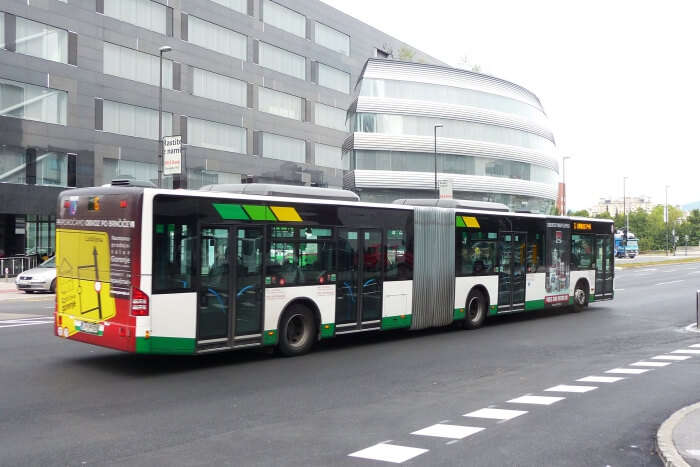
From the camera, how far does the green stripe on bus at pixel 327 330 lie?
1370 centimetres

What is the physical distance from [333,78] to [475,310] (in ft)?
162

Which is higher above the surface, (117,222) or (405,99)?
(405,99)

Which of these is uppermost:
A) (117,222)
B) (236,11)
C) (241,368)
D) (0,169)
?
(236,11)

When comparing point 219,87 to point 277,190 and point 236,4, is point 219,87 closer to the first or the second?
point 236,4

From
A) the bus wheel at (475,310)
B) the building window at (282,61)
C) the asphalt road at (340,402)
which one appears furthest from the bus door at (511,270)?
the building window at (282,61)

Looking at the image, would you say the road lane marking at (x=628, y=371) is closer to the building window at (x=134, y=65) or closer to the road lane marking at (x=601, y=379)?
the road lane marking at (x=601, y=379)

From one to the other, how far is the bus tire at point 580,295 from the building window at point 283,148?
38075 mm

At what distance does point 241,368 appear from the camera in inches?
473

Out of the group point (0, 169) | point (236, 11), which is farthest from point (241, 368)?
point (236, 11)

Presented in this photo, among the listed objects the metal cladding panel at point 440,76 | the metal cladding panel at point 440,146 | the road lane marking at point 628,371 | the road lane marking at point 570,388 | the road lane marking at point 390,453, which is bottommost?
the road lane marking at point 628,371

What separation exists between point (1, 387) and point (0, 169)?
33208mm

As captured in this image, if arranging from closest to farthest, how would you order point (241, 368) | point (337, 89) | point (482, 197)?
point (241, 368) < point (337, 89) < point (482, 197)

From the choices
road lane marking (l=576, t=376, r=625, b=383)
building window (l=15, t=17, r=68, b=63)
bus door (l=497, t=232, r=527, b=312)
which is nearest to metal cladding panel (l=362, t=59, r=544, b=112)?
building window (l=15, t=17, r=68, b=63)

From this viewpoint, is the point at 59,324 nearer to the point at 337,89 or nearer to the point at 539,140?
the point at 337,89
